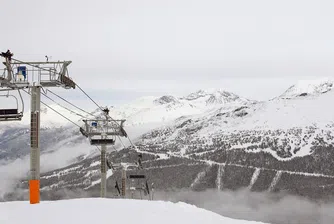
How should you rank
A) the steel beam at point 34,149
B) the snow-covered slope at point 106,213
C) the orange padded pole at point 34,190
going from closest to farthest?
the snow-covered slope at point 106,213, the orange padded pole at point 34,190, the steel beam at point 34,149

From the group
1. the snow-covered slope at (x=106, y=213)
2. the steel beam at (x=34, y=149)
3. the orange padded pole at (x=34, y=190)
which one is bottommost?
the snow-covered slope at (x=106, y=213)

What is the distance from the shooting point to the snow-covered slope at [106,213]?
25.3 metres

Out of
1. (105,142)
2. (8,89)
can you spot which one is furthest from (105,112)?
(8,89)

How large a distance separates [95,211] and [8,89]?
11159 mm

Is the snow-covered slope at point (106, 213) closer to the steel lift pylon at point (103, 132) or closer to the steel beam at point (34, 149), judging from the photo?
the steel beam at point (34, 149)

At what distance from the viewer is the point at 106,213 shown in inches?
1050

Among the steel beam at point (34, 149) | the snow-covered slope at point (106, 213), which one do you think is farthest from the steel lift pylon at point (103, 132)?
A: the snow-covered slope at point (106, 213)

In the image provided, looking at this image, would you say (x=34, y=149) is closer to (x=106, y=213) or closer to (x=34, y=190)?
(x=34, y=190)

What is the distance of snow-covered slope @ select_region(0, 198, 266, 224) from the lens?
83.0 ft

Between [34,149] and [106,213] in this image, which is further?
[34,149]

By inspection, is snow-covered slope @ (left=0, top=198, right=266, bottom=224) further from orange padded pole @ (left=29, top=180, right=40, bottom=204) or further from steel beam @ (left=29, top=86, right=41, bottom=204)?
steel beam @ (left=29, top=86, right=41, bottom=204)

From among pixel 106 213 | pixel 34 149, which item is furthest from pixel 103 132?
pixel 106 213

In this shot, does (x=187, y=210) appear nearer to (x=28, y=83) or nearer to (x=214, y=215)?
(x=214, y=215)

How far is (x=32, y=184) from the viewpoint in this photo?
30.1 metres
